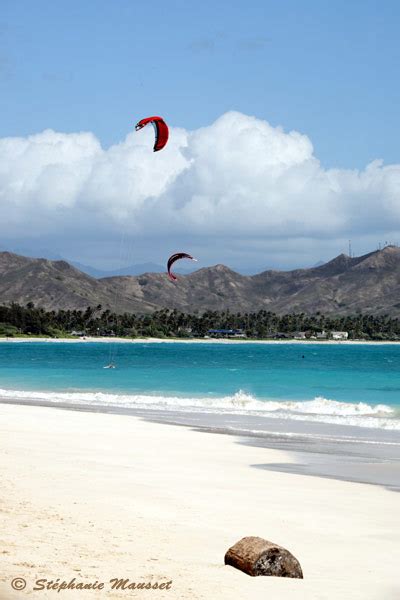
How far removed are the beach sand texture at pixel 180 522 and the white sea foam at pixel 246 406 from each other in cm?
1468

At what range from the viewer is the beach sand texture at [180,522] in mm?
9289

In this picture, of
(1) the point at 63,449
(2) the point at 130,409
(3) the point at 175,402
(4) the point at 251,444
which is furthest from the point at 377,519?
(3) the point at 175,402

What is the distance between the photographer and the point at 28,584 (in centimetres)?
864

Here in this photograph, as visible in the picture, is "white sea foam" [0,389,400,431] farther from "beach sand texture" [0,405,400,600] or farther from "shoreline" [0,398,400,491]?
"beach sand texture" [0,405,400,600]

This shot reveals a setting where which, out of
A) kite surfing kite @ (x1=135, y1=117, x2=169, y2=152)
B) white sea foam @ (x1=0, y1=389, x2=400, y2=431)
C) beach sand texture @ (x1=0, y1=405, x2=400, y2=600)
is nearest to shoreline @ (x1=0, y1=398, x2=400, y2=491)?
beach sand texture @ (x1=0, y1=405, x2=400, y2=600)

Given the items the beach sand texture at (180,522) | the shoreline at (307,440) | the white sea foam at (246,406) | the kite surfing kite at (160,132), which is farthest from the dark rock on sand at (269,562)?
the kite surfing kite at (160,132)

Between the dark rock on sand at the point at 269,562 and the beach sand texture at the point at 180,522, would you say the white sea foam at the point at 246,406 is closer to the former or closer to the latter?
the beach sand texture at the point at 180,522

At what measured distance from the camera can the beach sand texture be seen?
9289 millimetres

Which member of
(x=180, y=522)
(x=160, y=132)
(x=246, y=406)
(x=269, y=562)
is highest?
(x=160, y=132)

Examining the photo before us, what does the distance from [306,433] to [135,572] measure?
64.0 ft

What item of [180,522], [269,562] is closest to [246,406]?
[180,522]

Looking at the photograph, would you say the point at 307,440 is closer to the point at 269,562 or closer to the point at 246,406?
the point at 246,406

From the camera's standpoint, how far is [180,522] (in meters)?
12.3

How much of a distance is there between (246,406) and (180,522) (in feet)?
96.8
